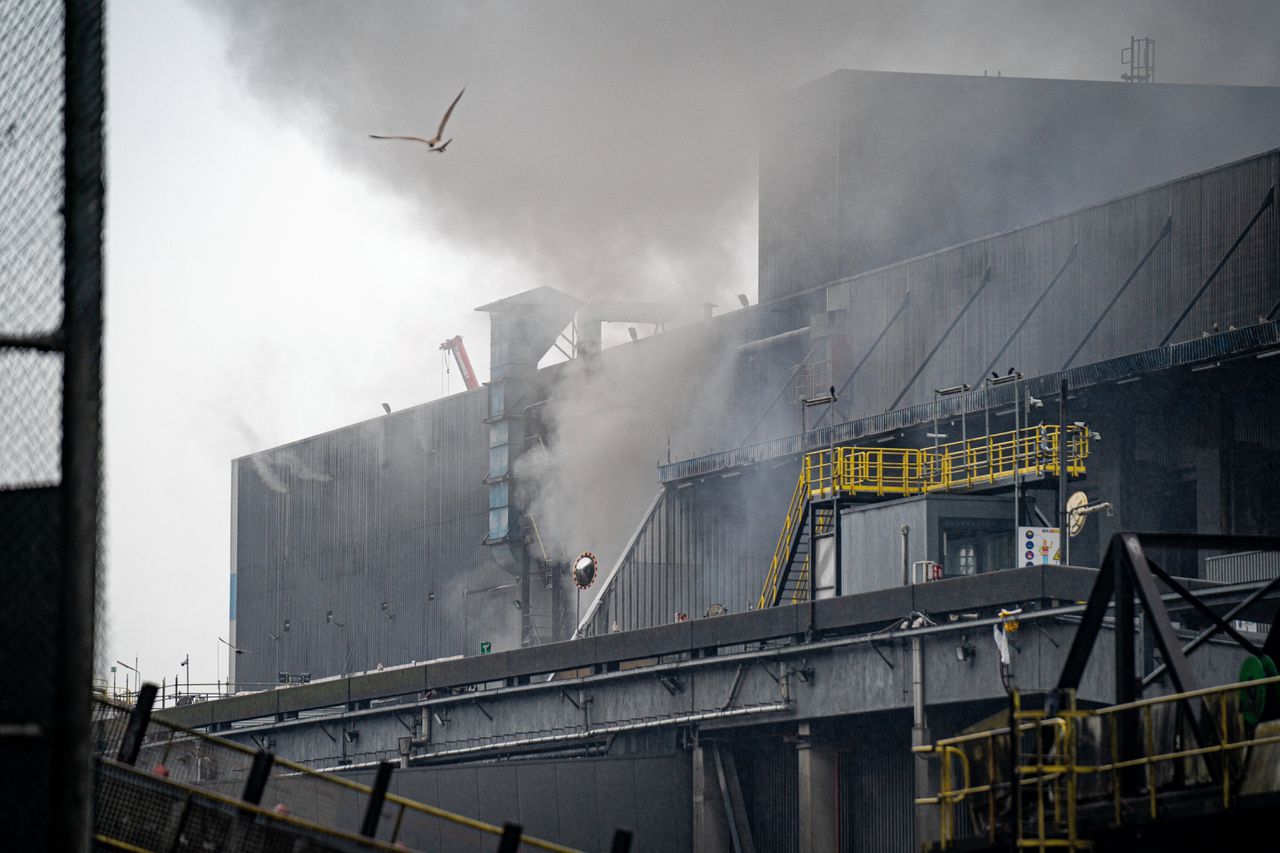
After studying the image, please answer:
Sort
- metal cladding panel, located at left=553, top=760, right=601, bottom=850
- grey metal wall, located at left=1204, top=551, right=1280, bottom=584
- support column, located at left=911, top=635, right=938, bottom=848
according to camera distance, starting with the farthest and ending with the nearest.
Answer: grey metal wall, located at left=1204, top=551, right=1280, bottom=584
metal cladding panel, located at left=553, top=760, right=601, bottom=850
support column, located at left=911, top=635, right=938, bottom=848

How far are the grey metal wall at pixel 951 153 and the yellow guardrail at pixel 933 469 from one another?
2295cm

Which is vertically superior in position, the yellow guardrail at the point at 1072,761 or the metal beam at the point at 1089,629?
the metal beam at the point at 1089,629

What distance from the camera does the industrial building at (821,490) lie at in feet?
137

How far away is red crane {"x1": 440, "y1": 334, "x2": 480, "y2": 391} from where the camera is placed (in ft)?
392

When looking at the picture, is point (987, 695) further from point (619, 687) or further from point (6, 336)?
point (6, 336)

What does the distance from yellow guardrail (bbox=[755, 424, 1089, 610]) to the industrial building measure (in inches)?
8.1

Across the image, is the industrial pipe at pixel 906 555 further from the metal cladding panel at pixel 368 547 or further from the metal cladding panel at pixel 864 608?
the metal cladding panel at pixel 368 547

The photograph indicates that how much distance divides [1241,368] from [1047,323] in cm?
899

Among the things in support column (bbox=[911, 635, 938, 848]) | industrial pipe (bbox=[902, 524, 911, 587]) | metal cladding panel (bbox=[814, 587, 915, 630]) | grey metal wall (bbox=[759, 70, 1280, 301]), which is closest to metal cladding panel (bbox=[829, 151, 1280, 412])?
industrial pipe (bbox=[902, 524, 911, 587])

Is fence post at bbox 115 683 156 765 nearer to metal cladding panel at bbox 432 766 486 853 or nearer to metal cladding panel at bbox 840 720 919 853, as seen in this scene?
metal cladding panel at bbox 840 720 919 853

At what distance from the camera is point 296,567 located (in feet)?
301

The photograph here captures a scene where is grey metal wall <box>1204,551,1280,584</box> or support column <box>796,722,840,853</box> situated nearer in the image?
support column <box>796,722,840,853</box>

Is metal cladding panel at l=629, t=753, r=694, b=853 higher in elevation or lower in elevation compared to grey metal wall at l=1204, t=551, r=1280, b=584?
lower

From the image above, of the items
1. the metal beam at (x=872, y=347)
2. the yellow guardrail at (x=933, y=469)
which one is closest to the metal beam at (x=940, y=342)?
the metal beam at (x=872, y=347)
